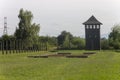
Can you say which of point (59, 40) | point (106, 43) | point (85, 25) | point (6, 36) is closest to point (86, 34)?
point (85, 25)

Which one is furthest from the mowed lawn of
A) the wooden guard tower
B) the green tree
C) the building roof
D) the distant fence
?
the building roof

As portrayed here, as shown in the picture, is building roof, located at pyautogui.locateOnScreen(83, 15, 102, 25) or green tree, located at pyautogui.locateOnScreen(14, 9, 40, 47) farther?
building roof, located at pyautogui.locateOnScreen(83, 15, 102, 25)

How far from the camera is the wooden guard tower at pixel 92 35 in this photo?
7925cm

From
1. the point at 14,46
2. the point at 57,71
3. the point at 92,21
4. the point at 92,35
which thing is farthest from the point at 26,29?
the point at 57,71

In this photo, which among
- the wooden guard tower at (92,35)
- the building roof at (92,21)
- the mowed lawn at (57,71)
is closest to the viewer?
the mowed lawn at (57,71)

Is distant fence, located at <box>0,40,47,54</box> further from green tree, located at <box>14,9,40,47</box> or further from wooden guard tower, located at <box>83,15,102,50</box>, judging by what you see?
wooden guard tower, located at <box>83,15,102,50</box>

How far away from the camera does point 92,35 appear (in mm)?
79875

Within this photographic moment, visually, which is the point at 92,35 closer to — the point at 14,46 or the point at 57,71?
the point at 14,46

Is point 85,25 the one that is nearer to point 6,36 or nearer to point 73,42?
point 6,36

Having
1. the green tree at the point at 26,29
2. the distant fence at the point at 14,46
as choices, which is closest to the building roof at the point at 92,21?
the green tree at the point at 26,29

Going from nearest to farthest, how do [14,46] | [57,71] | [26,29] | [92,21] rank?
1. [57,71]
2. [14,46]
3. [26,29]
4. [92,21]

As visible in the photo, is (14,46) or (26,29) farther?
(26,29)

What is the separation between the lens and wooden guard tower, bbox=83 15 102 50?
3120 inches

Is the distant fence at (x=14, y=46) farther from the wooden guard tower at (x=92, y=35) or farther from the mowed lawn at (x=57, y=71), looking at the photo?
the wooden guard tower at (x=92, y=35)
